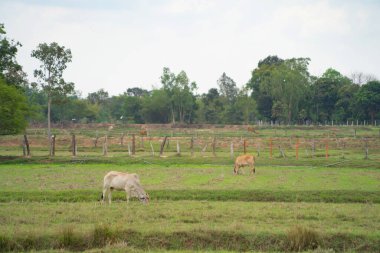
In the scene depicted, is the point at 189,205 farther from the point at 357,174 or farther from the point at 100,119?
the point at 100,119

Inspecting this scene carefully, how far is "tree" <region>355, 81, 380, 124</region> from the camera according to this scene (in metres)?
99.6

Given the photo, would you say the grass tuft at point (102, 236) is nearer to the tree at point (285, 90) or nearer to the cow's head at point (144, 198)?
the cow's head at point (144, 198)

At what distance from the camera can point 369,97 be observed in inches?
3939

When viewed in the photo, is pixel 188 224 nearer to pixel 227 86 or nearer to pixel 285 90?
pixel 285 90

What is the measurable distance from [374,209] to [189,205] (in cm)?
766

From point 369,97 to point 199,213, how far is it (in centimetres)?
8923

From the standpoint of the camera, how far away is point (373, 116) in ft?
349

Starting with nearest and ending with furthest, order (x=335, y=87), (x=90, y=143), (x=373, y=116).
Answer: (x=90, y=143) → (x=373, y=116) → (x=335, y=87)

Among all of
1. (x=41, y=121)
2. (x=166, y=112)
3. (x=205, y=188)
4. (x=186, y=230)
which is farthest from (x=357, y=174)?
(x=41, y=121)

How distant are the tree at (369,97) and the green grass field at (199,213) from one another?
2768 inches

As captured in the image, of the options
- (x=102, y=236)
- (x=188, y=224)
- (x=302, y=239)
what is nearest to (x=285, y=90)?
(x=188, y=224)

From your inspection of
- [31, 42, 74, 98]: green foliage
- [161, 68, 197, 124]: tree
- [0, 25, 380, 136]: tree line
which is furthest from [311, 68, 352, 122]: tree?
[31, 42, 74, 98]: green foliage

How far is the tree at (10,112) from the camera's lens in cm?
4669

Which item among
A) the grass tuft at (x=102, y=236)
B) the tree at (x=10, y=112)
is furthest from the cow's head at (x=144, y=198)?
the tree at (x=10, y=112)
